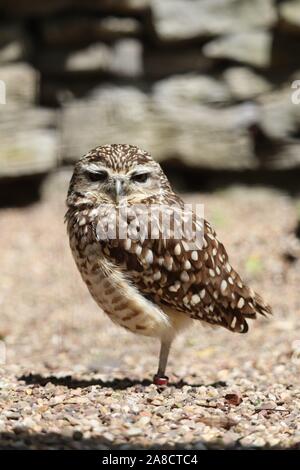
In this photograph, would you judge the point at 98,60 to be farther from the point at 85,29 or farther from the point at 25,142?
the point at 25,142

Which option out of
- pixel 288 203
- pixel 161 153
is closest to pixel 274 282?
pixel 288 203

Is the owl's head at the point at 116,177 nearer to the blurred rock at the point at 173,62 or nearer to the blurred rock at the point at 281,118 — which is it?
the blurred rock at the point at 281,118

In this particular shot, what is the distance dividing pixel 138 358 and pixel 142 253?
2.15 meters

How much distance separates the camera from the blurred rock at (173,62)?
10.6m

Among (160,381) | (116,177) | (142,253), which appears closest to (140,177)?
(116,177)

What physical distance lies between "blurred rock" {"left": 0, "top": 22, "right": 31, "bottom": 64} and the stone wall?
1 cm

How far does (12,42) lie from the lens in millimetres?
10430

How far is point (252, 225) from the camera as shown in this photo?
392 inches

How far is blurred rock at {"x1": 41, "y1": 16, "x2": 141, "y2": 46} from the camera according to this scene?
10266 millimetres

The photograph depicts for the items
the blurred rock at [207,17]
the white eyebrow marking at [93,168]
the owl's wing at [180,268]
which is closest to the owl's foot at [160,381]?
the owl's wing at [180,268]

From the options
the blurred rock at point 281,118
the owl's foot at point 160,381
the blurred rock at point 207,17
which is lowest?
the owl's foot at point 160,381

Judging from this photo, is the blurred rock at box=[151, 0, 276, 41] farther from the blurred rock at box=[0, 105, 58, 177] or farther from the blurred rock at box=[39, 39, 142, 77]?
the blurred rock at box=[0, 105, 58, 177]

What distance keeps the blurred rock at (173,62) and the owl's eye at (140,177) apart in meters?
5.71

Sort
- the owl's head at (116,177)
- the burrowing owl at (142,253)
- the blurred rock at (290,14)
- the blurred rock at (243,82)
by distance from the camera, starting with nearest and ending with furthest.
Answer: the burrowing owl at (142,253), the owl's head at (116,177), the blurred rock at (290,14), the blurred rock at (243,82)
